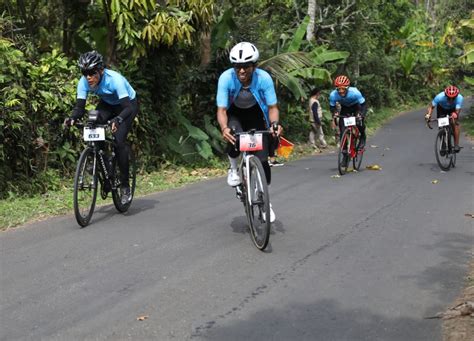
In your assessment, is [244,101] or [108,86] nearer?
[244,101]

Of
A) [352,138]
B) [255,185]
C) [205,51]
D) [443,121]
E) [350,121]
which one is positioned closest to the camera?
[255,185]

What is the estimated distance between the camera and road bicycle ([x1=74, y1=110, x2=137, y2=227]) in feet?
22.3

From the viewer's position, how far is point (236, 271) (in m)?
5.31

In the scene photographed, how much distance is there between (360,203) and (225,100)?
3.37m

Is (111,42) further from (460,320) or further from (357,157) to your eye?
(460,320)

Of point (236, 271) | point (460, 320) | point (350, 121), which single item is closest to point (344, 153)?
point (350, 121)

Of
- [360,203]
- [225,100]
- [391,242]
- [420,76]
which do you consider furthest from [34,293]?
[420,76]

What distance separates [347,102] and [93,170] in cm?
661

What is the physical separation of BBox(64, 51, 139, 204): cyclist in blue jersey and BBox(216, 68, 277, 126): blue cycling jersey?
1.36 metres

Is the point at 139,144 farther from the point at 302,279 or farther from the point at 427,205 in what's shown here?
the point at 302,279

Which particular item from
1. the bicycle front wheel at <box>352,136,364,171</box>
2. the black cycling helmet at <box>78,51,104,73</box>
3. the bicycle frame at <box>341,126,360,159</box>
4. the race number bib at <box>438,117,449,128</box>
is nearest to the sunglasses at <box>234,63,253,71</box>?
the black cycling helmet at <box>78,51,104,73</box>

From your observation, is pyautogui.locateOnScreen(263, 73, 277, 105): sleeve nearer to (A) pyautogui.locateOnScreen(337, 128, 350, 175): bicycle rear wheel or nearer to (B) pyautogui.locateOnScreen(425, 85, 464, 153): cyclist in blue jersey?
(A) pyautogui.locateOnScreen(337, 128, 350, 175): bicycle rear wheel

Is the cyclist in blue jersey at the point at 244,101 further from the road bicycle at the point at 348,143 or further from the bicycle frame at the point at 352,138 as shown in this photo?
the bicycle frame at the point at 352,138

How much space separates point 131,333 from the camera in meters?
3.97
